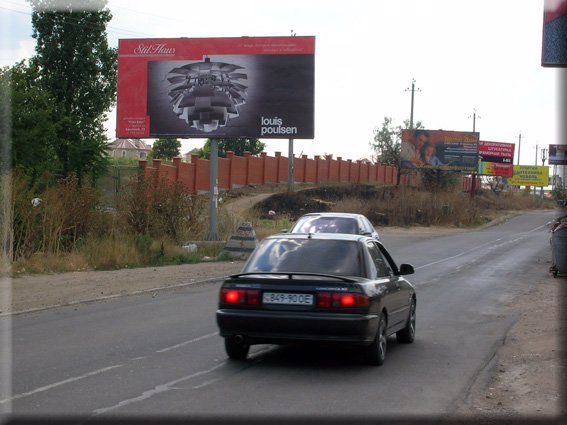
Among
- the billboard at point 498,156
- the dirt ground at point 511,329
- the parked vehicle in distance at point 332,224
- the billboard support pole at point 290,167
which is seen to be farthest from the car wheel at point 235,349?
the billboard at point 498,156

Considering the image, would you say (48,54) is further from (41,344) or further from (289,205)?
(41,344)

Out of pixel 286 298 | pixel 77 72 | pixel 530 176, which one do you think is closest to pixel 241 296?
pixel 286 298

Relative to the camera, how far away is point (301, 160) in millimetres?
62094

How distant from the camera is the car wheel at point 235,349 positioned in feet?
31.9

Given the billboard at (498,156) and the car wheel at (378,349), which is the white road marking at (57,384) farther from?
the billboard at (498,156)

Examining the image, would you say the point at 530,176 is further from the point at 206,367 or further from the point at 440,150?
the point at 206,367

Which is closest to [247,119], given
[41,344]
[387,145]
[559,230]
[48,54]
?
[559,230]

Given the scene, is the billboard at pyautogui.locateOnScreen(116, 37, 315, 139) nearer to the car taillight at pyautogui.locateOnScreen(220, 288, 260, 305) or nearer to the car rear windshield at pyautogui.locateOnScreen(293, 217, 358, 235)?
the car rear windshield at pyautogui.locateOnScreen(293, 217, 358, 235)

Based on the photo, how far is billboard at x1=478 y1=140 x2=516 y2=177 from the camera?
103 meters

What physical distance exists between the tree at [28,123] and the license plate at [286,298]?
27.5 m

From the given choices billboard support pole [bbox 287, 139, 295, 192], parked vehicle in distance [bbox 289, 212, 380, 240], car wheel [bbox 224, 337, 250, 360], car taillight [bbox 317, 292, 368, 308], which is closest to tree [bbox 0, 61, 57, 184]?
billboard support pole [bbox 287, 139, 295, 192]

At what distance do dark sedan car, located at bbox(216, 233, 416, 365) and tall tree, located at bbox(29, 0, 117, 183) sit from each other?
126 feet

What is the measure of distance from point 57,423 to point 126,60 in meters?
25.8

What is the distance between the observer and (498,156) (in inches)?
4048
